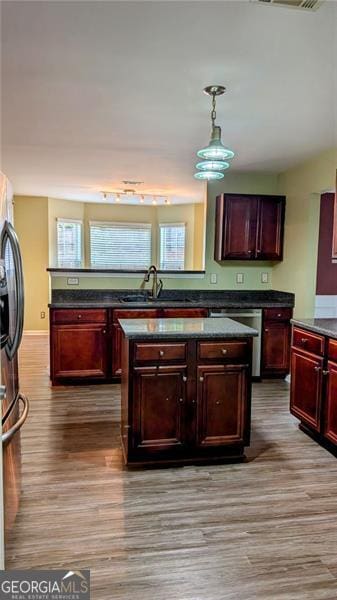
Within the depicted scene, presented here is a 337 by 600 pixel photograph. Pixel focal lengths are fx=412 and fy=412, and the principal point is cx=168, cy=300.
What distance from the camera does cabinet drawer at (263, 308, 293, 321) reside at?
4562 mm

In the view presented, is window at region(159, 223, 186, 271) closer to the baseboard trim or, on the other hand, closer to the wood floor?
the baseboard trim

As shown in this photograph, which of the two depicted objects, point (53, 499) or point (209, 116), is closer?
point (53, 499)

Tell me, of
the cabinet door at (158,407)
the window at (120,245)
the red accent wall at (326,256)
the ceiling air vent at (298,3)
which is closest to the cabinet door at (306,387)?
the cabinet door at (158,407)

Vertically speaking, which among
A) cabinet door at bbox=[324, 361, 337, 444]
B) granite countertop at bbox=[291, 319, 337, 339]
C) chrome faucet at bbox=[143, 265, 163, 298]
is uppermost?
chrome faucet at bbox=[143, 265, 163, 298]

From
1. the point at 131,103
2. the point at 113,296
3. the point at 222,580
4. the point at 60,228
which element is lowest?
the point at 222,580

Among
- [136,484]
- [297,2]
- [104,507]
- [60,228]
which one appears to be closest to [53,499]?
[104,507]

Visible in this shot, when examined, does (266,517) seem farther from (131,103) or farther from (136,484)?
(131,103)

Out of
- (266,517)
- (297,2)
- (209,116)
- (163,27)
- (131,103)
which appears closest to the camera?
(297,2)

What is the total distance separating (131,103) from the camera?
2.84 metres

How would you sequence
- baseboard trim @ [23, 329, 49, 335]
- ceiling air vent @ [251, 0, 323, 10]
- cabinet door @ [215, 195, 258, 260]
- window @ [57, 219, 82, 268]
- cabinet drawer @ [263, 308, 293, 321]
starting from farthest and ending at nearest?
window @ [57, 219, 82, 268] < baseboard trim @ [23, 329, 49, 335] < cabinet door @ [215, 195, 258, 260] < cabinet drawer @ [263, 308, 293, 321] < ceiling air vent @ [251, 0, 323, 10]

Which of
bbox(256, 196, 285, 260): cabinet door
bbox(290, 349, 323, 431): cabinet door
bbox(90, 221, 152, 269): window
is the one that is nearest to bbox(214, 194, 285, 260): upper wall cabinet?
bbox(256, 196, 285, 260): cabinet door

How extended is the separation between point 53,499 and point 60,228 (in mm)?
5873

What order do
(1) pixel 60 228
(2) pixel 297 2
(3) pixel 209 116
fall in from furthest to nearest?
(1) pixel 60 228 < (3) pixel 209 116 < (2) pixel 297 2

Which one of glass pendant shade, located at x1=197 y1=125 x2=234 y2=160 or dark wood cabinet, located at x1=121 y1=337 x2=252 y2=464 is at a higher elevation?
glass pendant shade, located at x1=197 y1=125 x2=234 y2=160
